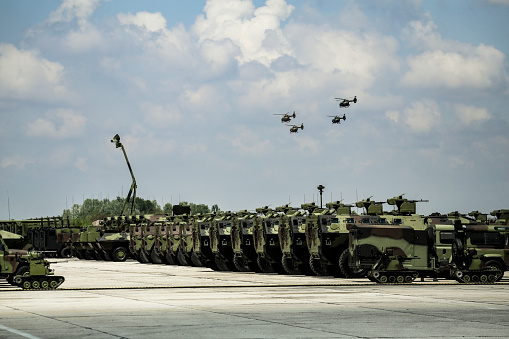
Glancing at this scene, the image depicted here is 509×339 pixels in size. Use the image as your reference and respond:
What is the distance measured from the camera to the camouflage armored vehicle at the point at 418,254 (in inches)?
1157

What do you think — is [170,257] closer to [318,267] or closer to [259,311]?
[318,267]

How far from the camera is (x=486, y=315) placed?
1777 cm

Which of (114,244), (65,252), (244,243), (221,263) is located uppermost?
(114,244)

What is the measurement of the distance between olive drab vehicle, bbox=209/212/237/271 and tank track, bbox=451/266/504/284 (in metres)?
14.1

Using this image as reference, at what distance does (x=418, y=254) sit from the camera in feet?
97.3

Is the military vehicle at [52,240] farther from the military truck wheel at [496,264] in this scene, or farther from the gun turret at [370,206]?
the military truck wheel at [496,264]

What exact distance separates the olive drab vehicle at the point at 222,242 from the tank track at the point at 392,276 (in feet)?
→ 42.9

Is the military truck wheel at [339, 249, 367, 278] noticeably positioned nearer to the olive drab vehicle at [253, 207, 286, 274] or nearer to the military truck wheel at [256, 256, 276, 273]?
the olive drab vehicle at [253, 207, 286, 274]

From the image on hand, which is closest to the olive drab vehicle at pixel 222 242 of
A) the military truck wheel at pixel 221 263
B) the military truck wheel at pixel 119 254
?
the military truck wheel at pixel 221 263

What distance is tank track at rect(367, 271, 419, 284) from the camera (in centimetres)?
2905

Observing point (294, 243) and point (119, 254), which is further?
point (119, 254)

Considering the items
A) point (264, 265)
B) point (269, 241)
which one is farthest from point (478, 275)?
point (264, 265)

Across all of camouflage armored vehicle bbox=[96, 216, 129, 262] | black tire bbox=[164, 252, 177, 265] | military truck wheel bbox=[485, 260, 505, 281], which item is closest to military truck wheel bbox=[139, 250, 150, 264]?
black tire bbox=[164, 252, 177, 265]

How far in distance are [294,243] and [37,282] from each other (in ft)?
38.4
